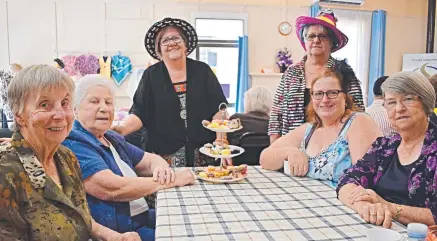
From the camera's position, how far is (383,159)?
154cm

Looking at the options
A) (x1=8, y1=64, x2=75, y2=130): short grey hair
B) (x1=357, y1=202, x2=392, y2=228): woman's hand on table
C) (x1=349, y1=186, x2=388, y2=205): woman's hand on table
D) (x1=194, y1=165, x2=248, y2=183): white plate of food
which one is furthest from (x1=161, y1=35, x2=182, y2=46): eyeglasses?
(x1=357, y1=202, x2=392, y2=228): woman's hand on table

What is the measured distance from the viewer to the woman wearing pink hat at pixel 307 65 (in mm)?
2252

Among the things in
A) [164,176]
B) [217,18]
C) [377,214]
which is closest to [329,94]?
[377,214]

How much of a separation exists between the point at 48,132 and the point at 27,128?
0.06 meters

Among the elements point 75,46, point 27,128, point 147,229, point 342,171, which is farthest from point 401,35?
point 27,128

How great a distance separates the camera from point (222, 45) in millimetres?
6152

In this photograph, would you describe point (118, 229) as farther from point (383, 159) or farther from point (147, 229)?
point (383, 159)

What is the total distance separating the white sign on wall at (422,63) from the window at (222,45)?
10.2 feet

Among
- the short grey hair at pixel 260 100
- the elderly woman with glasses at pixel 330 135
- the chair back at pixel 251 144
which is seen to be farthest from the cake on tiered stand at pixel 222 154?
the short grey hair at pixel 260 100

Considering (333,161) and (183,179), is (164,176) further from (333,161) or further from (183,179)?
(333,161)

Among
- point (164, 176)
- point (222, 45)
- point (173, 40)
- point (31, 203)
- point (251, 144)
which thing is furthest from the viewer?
point (222, 45)

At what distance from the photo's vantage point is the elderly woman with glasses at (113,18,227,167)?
2385mm

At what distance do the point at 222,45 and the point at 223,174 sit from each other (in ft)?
14.9

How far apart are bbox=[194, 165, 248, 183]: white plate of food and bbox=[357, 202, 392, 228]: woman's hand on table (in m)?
0.65
